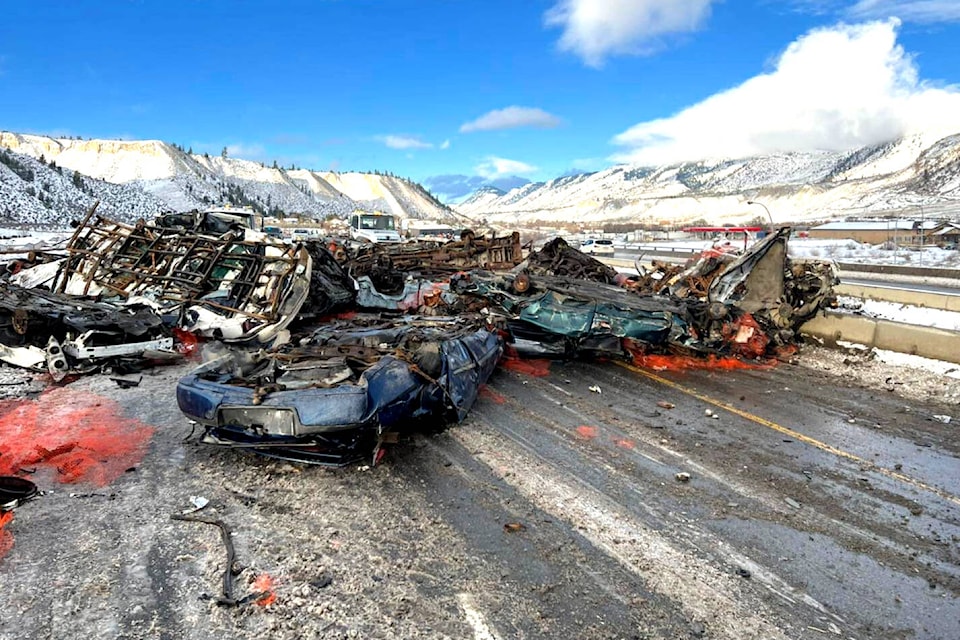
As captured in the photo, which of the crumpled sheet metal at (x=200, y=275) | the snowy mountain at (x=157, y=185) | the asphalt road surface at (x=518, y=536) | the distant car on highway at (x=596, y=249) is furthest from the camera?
the snowy mountain at (x=157, y=185)

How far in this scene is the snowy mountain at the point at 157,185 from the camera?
145ft

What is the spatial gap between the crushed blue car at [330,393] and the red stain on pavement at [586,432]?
3.49ft

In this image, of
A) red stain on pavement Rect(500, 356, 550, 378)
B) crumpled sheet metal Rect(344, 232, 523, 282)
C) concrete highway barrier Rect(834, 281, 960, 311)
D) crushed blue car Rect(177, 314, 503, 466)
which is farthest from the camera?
crumpled sheet metal Rect(344, 232, 523, 282)

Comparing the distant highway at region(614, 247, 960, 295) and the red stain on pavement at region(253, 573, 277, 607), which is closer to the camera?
the red stain on pavement at region(253, 573, 277, 607)

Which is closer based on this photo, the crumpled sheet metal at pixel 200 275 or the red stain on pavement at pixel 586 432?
the red stain on pavement at pixel 586 432

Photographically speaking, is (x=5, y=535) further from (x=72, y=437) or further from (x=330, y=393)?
(x=330, y=393)

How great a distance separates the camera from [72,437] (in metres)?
5.02

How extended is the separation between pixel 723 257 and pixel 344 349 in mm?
7801

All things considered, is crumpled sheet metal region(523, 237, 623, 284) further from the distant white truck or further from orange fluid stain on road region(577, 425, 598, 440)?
the distant white truck

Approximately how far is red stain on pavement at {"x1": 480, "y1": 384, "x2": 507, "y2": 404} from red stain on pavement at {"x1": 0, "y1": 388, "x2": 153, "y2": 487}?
10.7ft

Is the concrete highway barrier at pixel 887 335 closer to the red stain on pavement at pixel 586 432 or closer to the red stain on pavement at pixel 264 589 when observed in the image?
the red stain on pavement at pixel 586 432

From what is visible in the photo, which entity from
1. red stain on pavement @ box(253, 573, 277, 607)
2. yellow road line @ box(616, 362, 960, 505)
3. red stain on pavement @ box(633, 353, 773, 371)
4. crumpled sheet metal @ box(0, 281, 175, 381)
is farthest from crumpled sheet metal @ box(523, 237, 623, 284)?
red stain on pavement @ box(253, 573, 277, 607)

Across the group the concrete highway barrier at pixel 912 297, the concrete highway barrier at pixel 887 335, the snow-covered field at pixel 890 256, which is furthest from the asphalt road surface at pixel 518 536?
the snow-covered field at pixel 890 256

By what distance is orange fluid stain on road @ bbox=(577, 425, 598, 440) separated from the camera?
211 inches
